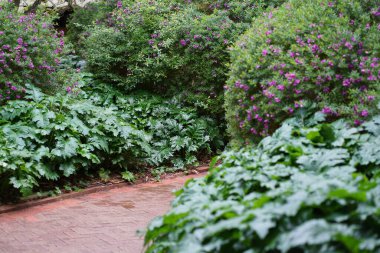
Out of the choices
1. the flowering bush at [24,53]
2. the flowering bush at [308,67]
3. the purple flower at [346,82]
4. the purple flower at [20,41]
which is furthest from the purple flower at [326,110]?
the purple flower at [20,41]

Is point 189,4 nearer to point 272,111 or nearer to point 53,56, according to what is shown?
point 53,56

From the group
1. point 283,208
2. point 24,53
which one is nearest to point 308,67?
point 283,208

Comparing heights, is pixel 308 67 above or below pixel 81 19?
below

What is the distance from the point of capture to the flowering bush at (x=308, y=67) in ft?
14.0

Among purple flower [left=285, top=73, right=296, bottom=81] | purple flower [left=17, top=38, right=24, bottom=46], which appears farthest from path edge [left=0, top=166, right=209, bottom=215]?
purple flower [left=285, top=73, right=296, bottom=81]

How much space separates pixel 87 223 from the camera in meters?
4.87

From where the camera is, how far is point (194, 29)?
8.28 m

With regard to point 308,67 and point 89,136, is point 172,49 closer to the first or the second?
point 89,136

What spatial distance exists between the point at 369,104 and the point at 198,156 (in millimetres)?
4307

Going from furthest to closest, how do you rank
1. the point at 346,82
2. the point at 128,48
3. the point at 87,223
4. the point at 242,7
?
the point at 242,7, the point at 128,48, the point at 87,223, the point at 346,82

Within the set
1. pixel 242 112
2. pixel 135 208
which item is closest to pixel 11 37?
pixel 135 208

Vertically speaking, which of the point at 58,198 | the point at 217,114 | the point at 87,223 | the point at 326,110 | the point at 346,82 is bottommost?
the point at 87,223

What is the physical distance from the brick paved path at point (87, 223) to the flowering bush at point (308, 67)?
1.53 metres

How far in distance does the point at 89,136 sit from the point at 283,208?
15.6 ft
